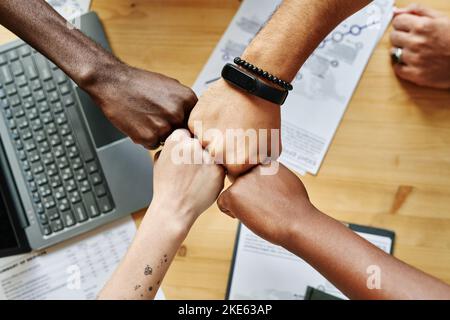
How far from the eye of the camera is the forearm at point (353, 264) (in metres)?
0.69

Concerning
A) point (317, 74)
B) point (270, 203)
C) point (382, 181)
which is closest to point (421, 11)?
point (317, 74)

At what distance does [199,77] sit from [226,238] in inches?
11.8

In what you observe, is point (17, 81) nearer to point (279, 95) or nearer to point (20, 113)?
point (20, 113)

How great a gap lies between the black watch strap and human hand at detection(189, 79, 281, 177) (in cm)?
1

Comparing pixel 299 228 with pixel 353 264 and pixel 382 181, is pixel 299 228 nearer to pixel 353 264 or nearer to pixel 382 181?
pixel 353 264

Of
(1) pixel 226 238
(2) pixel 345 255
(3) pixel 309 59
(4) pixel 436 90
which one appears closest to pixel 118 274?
(1) pixel 226 238

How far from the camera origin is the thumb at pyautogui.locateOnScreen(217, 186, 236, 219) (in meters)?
0.79

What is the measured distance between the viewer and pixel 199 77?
901 millimetres

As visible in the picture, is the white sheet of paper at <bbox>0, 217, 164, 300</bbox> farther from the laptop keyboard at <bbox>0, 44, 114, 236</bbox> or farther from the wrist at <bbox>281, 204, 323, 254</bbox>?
the wrist at <bbox>281, 204, 323, 254</bbox>

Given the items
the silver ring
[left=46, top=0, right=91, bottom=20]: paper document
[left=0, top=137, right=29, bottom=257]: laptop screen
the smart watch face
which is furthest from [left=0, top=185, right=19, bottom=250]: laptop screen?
the silver ring

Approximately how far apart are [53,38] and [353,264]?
592 mm

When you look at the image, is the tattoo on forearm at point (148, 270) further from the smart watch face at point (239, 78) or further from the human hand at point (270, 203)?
the smart watch face at point (239, 78)

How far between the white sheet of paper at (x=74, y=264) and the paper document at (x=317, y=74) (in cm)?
31

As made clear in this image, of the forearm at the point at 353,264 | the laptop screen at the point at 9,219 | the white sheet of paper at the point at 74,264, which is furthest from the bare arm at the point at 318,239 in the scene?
the laptop screen at the point at 9,219
